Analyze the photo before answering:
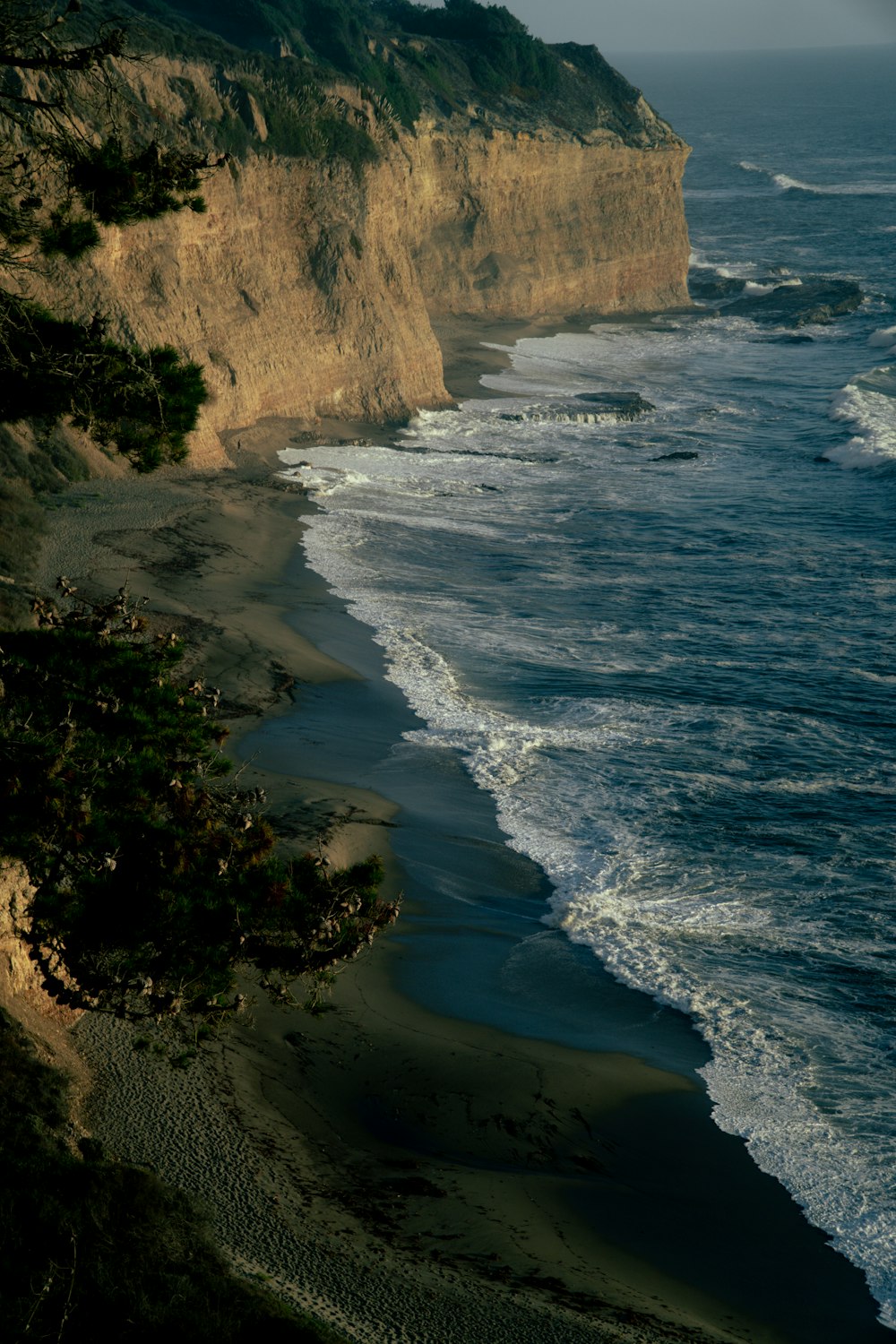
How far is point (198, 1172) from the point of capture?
1138 centimetres

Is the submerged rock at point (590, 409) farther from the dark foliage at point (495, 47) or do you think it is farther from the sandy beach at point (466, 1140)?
the sandy beach at point (466, 1140)

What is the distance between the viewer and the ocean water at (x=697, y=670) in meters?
15.4

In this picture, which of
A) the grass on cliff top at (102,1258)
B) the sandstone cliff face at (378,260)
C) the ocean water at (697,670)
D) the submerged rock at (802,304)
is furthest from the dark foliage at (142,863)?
the submerged rock at (802,304)

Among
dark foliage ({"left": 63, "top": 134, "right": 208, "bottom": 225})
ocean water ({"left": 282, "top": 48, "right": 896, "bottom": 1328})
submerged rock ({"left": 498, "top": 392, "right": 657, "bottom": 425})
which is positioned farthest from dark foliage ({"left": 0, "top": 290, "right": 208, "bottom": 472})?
submerged rock ({"left": 498, "top": 392, "right": 657, "bottom": 425})

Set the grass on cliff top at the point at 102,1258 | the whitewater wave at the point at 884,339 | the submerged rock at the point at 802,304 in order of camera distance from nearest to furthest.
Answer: the grass on cliff top at the point at 102,1258 → the whitewater wave at the point at 884,339 → the submerged rock at the point at 802,304

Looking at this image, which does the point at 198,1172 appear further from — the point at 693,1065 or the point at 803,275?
the point at 803,275

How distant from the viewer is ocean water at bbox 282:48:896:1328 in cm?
1538

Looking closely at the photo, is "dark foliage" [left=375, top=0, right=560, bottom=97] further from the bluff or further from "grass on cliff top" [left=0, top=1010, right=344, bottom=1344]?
"grass on cliff top" [left=0, top=1010, right=344, bottom=1344]

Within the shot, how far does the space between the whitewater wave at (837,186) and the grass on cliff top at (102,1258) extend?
113 meters

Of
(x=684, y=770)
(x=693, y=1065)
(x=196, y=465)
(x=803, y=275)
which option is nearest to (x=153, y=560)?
(x=196, y=465)

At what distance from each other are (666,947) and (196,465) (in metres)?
21.9

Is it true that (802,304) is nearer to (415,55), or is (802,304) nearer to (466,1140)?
(415,55)

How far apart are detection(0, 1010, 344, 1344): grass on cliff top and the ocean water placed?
6208 millimetres

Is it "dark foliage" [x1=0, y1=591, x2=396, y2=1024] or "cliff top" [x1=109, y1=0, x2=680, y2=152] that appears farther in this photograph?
"cliff top" [x1=109, y1=0, x2=680, y2=152]
